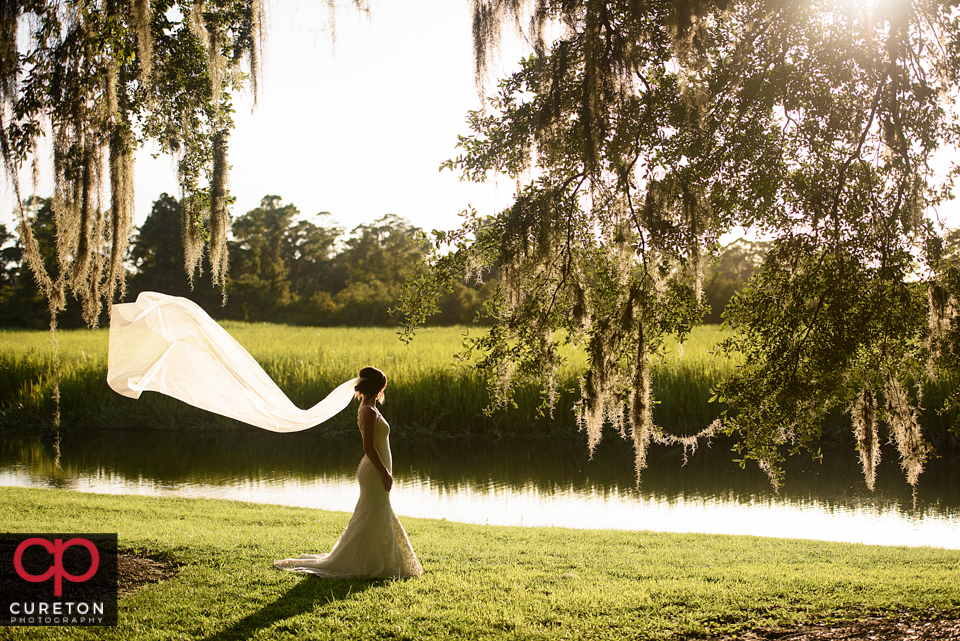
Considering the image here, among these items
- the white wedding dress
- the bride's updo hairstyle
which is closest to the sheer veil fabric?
the white wedding dress

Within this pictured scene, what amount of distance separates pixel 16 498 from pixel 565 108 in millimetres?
7218

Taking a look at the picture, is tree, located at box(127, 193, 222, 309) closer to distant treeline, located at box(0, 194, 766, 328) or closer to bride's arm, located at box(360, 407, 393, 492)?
distant treeline, located at box(0, 194, 766, 328)

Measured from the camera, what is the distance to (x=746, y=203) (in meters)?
4.46

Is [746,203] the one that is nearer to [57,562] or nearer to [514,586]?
[514,586]

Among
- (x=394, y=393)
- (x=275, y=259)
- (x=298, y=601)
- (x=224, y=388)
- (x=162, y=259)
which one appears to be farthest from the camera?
(x=275, y=259)

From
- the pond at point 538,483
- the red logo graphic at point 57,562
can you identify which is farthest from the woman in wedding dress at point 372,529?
the pond at point 538,483

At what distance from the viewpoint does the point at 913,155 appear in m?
4.36

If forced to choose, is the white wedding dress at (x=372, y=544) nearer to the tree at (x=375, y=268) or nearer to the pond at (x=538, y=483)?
the pond at (x=538, y=483)

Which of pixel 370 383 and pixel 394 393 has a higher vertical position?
→ pixel 370 383

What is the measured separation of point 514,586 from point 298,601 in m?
1.40

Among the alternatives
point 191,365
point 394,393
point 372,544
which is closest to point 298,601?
point 372,544

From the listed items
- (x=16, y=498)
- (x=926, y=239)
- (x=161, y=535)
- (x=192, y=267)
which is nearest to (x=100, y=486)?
(x=16, y=498)

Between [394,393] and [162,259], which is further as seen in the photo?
[162,259]

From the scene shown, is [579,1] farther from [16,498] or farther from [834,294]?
[16,498]
